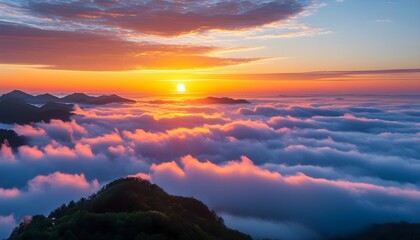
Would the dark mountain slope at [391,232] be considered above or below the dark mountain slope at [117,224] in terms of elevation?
below

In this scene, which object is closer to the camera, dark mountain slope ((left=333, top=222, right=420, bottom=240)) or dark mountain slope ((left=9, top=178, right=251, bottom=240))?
dark mountain slope ((left=9, top=178, right=251, bottom=240))

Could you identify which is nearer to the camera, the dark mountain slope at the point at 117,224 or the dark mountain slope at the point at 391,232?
the dark mountain slope at the point at 117,224

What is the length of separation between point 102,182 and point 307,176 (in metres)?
97.3

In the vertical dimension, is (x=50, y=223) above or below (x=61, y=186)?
above

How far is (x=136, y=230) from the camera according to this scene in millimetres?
36875

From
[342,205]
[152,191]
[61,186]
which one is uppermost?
[152,191]

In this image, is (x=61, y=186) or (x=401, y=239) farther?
(x=61, y=186)

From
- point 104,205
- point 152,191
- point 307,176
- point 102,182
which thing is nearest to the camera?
point 104,205

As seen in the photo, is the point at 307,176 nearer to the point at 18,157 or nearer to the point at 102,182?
the point at 102,182

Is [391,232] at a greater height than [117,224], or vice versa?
[117,224]

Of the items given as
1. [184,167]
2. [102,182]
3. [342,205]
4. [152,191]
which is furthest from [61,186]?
[342,205]

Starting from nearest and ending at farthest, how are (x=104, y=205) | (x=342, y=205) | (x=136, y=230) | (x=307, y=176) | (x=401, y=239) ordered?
(x=136, y=230) → (x=104, y=205) → (x=401, y=239) → (x=342, y=205) → (x=307, y=176)

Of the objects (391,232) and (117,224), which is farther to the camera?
(391,232)

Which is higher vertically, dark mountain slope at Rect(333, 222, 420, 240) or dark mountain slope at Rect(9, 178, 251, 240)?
dark mountain slope at Rect(9, 178, 251, 240)
